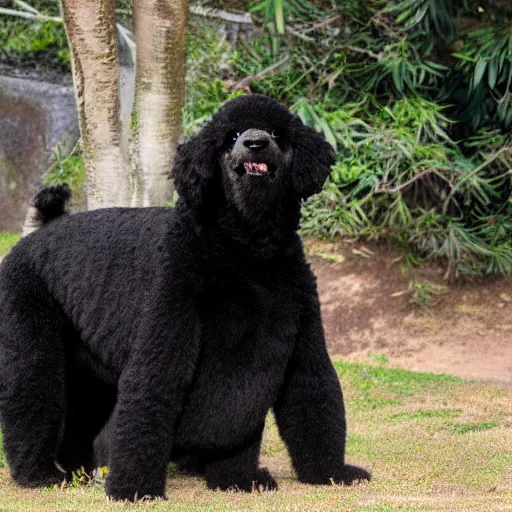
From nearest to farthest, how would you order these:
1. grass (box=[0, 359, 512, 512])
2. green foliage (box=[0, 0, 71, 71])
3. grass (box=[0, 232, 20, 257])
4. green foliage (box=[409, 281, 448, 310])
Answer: grass (box=[0, 359, 512, 512]), green foliage (box=[409, 281, 448, 310]), grass (box=[0, 232, 20, 257]), green foliage (box=[0, 0, 71, 71])

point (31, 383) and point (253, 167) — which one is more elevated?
point (253, 167)

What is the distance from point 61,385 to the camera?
5.36 m

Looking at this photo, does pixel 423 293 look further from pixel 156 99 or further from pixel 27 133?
pixel 27 133

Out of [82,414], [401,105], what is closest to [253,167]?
[82,414]

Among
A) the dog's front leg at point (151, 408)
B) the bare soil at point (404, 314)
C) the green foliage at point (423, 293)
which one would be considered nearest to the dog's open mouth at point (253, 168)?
the dog's front leg at point (151, 408)

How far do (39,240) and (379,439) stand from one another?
258 cm

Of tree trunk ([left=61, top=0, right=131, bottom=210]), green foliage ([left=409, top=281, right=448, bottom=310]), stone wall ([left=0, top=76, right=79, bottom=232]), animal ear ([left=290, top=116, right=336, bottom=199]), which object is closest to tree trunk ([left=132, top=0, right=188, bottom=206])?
tree trunk ([left=61, top=0, right=131, bottom=210])

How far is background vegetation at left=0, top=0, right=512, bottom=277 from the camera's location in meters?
11.2

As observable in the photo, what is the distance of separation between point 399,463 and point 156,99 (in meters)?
3.65

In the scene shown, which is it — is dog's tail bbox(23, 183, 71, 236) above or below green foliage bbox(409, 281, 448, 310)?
above

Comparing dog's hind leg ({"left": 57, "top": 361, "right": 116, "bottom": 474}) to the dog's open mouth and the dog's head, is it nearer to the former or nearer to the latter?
the dog's head

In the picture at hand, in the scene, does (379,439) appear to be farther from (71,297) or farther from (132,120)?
(132,120)

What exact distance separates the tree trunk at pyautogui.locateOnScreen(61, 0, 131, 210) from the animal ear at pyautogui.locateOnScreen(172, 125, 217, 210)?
3.28m

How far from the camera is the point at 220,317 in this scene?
4.72 metres
